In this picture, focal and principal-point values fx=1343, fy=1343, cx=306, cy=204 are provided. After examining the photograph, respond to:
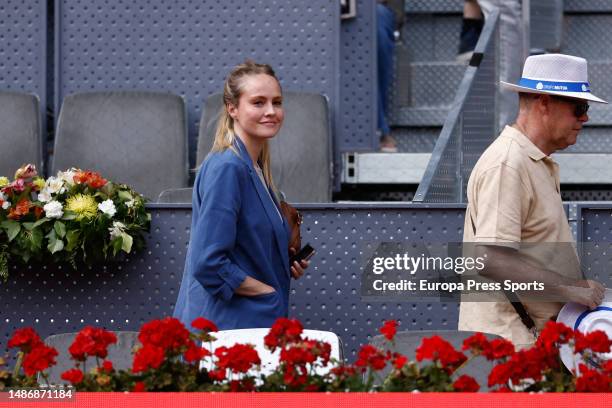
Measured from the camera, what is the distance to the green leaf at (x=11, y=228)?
4750 mm

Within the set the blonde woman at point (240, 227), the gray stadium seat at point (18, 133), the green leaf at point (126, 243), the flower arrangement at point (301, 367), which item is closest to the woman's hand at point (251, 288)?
the blonde woman at point (240, 227)

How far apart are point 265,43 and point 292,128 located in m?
0.64

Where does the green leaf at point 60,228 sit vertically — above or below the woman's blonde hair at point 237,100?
below

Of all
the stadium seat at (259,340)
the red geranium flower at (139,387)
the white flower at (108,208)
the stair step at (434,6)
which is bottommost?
the stadium seat at (259,340)

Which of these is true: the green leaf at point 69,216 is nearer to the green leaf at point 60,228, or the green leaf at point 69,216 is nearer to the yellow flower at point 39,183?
the green leaf at point 60,228

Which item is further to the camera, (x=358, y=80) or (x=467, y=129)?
(x=358, y=80)

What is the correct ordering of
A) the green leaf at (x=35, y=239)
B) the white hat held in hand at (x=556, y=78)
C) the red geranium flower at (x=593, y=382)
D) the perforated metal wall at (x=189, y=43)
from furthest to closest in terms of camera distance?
the perforated metal wall at (x=189, y=43), the green leaf at (x=35, y=239), the white hat held in hand at (x=556, y=78), the red geranium flower at (x=593, y=382)

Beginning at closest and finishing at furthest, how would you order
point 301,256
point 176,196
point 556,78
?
point 556,78
point 301,256
point 176,196

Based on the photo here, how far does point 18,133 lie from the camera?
6664 millimetres

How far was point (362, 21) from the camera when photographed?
7.10 meters

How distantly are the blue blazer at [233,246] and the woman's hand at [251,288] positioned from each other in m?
0.01

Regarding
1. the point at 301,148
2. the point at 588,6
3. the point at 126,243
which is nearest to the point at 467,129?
the point at 301,148

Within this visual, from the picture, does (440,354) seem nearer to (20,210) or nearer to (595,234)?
(595,234)

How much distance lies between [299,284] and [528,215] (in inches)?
63.1
